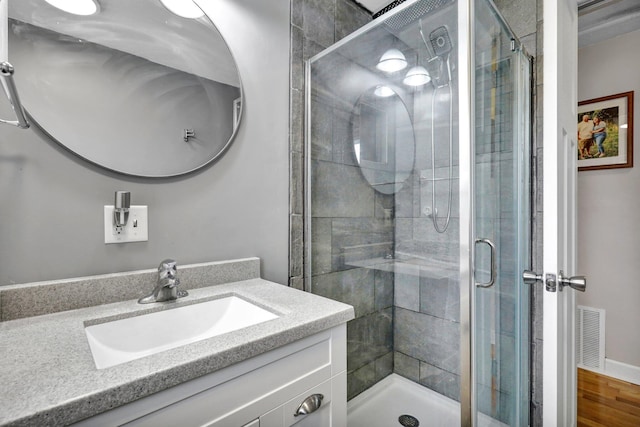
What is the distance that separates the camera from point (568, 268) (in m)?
1.21

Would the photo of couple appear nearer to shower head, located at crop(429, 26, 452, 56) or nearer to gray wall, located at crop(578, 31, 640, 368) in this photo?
gray wall, located at crop(578, 31, 640, 368)

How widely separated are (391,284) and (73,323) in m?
1.35

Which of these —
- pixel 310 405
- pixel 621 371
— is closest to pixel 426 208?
pixel 310 405

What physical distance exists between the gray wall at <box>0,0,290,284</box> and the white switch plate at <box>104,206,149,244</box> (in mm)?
18

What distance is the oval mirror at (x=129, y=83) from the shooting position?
858mm

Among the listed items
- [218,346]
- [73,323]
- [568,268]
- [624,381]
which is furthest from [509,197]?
[624,381]

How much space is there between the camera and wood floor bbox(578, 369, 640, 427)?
67.6 inches

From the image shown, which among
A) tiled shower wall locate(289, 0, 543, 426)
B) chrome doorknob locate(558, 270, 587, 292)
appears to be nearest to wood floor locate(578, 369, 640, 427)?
tiled shower wall locate(289, 0, 543, 426)

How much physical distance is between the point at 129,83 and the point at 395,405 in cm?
187

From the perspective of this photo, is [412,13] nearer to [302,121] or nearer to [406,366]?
[302,121]

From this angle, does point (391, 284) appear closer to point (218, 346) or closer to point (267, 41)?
point (218, 346)

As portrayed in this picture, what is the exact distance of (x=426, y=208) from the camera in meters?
1.38

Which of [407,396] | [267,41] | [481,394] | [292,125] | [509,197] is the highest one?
[267,41]

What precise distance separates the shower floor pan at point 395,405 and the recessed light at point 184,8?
1.86 meters
